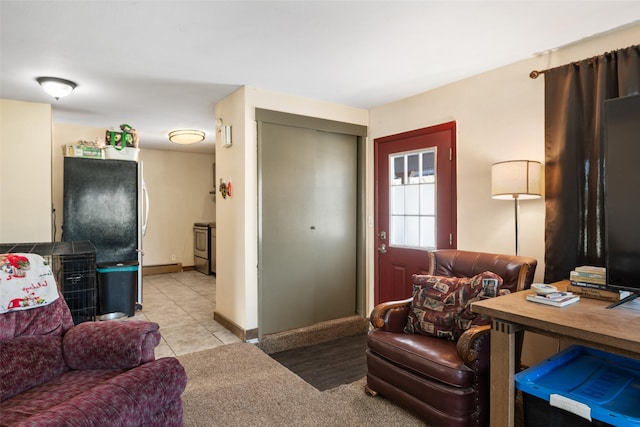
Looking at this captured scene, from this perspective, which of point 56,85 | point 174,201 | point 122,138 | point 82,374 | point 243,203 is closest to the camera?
point 82,374

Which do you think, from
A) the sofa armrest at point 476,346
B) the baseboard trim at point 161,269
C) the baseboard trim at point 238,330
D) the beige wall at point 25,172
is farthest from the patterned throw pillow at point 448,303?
the baseboard trim at point 161,269

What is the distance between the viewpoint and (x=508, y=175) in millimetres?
2520

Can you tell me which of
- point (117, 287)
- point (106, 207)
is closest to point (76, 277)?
point (117, 287)

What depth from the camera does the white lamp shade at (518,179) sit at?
8.14ft

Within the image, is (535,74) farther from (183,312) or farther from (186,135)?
(183,312)

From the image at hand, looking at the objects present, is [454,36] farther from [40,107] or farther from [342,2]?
[40,107]

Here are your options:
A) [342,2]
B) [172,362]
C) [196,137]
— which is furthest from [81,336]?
[196,137]

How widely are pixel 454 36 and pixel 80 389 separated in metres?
2.87

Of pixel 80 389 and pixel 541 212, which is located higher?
pixel 541 212

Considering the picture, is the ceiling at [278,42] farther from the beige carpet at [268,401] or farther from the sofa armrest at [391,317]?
the beige carpet at [268,401]

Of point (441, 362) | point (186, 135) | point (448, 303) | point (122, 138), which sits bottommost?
point (441, 362)

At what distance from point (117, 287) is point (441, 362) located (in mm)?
3575

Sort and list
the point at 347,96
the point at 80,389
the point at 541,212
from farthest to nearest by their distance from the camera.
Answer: the point at 347,96 → the point at 541,212 → the point at 80,389

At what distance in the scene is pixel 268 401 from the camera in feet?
7.92
